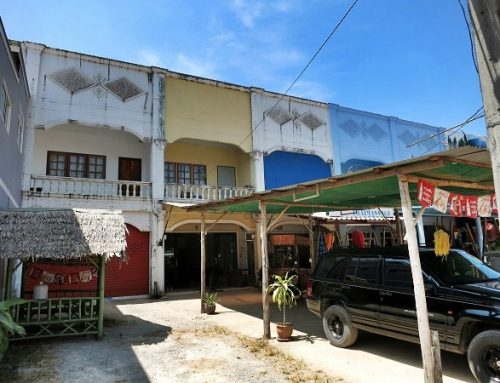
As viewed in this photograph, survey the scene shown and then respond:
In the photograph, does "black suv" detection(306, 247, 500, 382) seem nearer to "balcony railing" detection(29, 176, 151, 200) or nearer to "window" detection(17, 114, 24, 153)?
"balcony railing" detection(29, 176, 151, 200)

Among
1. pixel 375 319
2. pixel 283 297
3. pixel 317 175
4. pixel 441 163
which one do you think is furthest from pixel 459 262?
pixel 317 175

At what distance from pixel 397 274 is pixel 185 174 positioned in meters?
13.5

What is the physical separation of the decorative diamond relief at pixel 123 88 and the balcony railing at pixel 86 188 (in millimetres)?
3712

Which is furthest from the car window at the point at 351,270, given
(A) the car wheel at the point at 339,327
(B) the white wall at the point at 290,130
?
(B) the white wall at the point at 290,130

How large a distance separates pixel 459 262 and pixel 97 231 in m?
7.33

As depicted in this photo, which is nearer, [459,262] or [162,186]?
[459,262]

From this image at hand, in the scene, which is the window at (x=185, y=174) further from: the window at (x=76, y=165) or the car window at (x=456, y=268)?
the car window at (x=456, y=268)

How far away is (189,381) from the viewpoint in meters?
5.67

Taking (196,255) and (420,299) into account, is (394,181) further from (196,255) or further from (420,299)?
(196,255)

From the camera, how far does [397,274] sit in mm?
6422

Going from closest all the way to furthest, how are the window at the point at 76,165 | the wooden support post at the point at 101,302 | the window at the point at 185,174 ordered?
1. the wooden support post at the point at 101,302
2. the window at the point at 76,165
3. the window at the point at 185,174

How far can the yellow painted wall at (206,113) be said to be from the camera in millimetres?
16953

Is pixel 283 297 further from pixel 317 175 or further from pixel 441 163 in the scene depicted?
pixel 317 175

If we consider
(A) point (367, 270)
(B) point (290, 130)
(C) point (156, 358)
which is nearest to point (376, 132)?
(B) point (290, 130)
